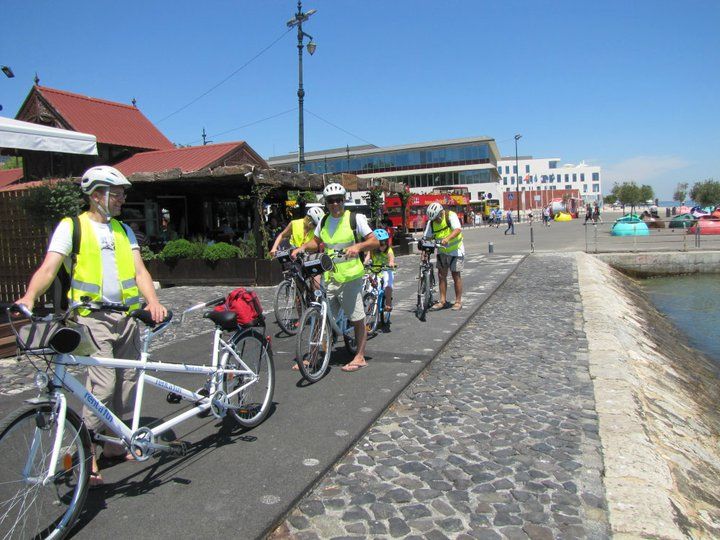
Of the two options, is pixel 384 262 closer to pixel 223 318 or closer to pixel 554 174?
pixel 223 318

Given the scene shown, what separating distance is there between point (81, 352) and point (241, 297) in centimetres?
130

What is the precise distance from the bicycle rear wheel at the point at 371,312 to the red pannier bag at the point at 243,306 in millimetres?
3197

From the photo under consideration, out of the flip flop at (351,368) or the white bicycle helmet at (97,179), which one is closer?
the white bicycle helmet at (97,179)

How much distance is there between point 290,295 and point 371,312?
1184mm

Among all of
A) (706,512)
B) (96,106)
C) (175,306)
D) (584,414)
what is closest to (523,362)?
(584,414)

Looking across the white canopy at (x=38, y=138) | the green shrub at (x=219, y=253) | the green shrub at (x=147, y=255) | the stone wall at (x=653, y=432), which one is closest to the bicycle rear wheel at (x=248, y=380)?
the stone wall at (x=653, y=432)

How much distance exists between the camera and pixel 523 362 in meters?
6.24

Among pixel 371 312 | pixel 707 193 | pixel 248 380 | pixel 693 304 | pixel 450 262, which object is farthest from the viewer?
pixel 707 193

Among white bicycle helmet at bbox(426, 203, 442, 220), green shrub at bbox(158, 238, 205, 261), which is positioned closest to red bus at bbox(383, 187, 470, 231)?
green shrub at bbox(158, 238, 205, 261)

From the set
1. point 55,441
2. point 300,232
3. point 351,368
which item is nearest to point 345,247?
point 351,368

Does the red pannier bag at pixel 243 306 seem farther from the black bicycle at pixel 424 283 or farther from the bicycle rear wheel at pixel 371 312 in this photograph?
the black bicycle at pixel 424 283

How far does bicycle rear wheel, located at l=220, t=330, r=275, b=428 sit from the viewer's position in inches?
159

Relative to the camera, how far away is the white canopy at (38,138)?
22.6 feet

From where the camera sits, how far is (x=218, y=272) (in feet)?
47.2
